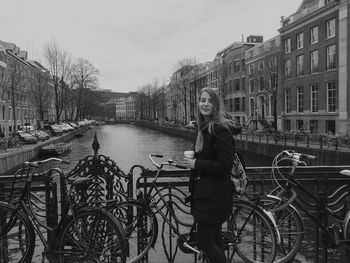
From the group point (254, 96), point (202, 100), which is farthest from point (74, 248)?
point (254, 96)

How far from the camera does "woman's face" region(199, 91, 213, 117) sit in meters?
3.51

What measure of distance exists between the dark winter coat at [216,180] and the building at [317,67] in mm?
32663

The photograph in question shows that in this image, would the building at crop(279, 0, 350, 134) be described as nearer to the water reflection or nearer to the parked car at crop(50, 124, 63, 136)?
the water reflection

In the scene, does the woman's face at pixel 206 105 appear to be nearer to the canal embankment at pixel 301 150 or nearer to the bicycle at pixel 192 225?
the bicycle at pixel 192 225

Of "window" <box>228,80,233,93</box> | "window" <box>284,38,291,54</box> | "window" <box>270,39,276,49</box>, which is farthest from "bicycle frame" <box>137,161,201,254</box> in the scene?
"window" <box>228,80,233,93</box>

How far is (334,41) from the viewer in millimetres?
36594

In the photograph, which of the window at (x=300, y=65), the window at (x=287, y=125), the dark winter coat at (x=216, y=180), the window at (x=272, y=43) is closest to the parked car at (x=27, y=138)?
the window at (x=287, y=125)

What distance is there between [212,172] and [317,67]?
132 feet

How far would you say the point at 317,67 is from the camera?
3953cm

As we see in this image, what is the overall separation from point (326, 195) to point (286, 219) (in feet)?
1.84

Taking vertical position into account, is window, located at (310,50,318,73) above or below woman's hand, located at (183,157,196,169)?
above

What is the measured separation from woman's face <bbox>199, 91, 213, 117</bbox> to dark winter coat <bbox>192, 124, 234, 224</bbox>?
208mm

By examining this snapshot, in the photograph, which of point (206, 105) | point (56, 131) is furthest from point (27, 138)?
point (206, 105)

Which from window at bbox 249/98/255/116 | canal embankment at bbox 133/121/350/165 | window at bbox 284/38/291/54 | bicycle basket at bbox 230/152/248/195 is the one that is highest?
window at bbox 284/38/291/54
